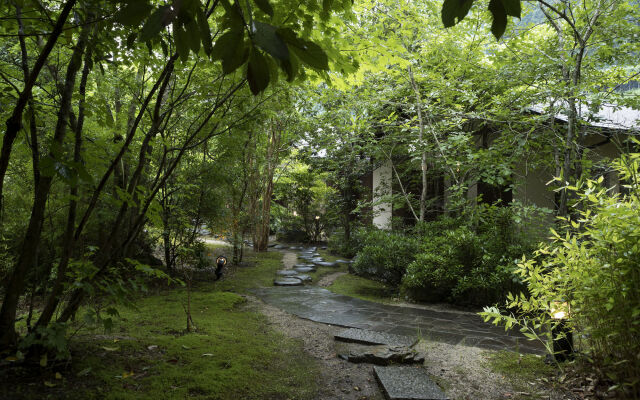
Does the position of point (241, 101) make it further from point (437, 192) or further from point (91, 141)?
point (437, 192)

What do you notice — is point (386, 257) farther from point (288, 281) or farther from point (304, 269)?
point (304, 269)

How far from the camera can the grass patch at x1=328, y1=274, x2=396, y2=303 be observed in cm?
640

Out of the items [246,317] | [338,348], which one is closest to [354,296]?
[246,317]

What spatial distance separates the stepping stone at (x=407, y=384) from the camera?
257 centimetres

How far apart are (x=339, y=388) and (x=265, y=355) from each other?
808 millimetres

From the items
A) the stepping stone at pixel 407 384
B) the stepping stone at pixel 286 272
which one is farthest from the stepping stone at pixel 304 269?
the stepping stone at pixel 407 384

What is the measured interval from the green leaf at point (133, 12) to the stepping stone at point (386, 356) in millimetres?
3171

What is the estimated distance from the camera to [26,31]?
227cm

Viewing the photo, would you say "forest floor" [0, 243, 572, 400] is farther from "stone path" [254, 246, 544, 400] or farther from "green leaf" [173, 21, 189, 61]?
"green leaf" [173, 21, 189, 61]

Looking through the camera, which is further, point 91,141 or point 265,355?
point 265,355

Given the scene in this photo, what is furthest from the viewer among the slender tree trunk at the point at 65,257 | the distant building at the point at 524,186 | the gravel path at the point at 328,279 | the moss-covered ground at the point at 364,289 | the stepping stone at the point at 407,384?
the distant building at the point at 524,186

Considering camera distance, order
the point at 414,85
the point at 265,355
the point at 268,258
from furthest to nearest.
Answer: the point at 268,258 < the point at 414,85 < the point at 265,355

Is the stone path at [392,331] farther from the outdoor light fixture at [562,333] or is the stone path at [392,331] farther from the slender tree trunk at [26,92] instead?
the slender tree trunk at [26,92]

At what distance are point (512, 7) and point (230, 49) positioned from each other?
726mm
